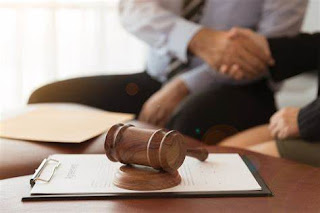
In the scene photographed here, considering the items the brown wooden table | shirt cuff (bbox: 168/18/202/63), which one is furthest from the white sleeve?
the brown wooden table

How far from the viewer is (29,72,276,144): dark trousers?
121cm

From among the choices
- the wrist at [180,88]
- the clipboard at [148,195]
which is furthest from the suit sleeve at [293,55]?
A: the clipboard at [148,195]

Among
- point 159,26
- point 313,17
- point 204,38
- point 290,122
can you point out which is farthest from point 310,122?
point 313,17

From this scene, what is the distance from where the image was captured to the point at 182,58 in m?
1.40

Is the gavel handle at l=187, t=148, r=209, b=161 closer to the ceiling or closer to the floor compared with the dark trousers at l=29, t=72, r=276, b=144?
closer to the ceiling

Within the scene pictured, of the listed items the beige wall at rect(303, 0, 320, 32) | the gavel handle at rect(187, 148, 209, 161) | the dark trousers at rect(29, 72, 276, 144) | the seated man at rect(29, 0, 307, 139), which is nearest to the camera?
the gavel handle at rect(187, 148, 209, 161)

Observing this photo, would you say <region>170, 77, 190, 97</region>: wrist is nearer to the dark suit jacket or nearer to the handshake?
the handshake

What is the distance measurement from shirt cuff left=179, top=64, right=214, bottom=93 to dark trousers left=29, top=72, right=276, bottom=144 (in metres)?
0.03

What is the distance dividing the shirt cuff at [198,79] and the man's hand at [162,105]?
27 millimetres

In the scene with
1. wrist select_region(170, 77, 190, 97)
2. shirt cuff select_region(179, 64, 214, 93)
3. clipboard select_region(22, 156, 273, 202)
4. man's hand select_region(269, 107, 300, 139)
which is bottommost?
wrist select_region(170, 77, 190, 97)

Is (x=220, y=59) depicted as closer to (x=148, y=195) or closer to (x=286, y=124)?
(x=286, y=124)

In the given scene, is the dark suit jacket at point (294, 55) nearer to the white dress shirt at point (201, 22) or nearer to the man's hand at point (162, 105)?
the white dress shirt at point (201, 22)

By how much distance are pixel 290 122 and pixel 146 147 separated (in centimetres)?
43

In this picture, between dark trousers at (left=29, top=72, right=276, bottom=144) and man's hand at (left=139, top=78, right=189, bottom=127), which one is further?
man's hand at (left=139, top=78, right=189, bottom=127)
